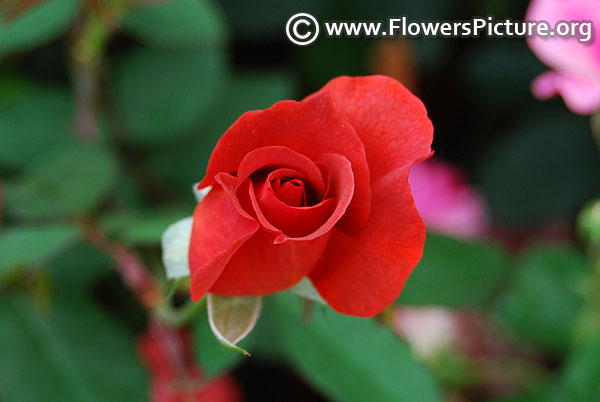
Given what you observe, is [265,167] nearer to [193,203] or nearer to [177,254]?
[177,254]

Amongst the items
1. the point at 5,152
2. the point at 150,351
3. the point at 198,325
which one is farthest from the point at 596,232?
the point at 5,152

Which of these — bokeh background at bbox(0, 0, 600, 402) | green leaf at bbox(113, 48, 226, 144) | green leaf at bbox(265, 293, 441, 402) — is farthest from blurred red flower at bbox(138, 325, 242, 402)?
green leaf at bbox(113, 48, 226, 144)

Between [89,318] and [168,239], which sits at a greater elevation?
[168,239]

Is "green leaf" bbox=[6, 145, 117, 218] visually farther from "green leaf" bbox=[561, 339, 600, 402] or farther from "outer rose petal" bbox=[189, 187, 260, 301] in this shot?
"green leaf" bbox=[561, 339, 600, 402]

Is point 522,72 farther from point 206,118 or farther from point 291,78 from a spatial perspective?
point 206,118

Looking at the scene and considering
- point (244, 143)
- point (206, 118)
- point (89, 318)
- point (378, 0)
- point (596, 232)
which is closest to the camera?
point (244, 143)

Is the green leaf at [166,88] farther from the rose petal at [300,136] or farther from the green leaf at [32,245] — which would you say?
the rose petal at [300,136]
